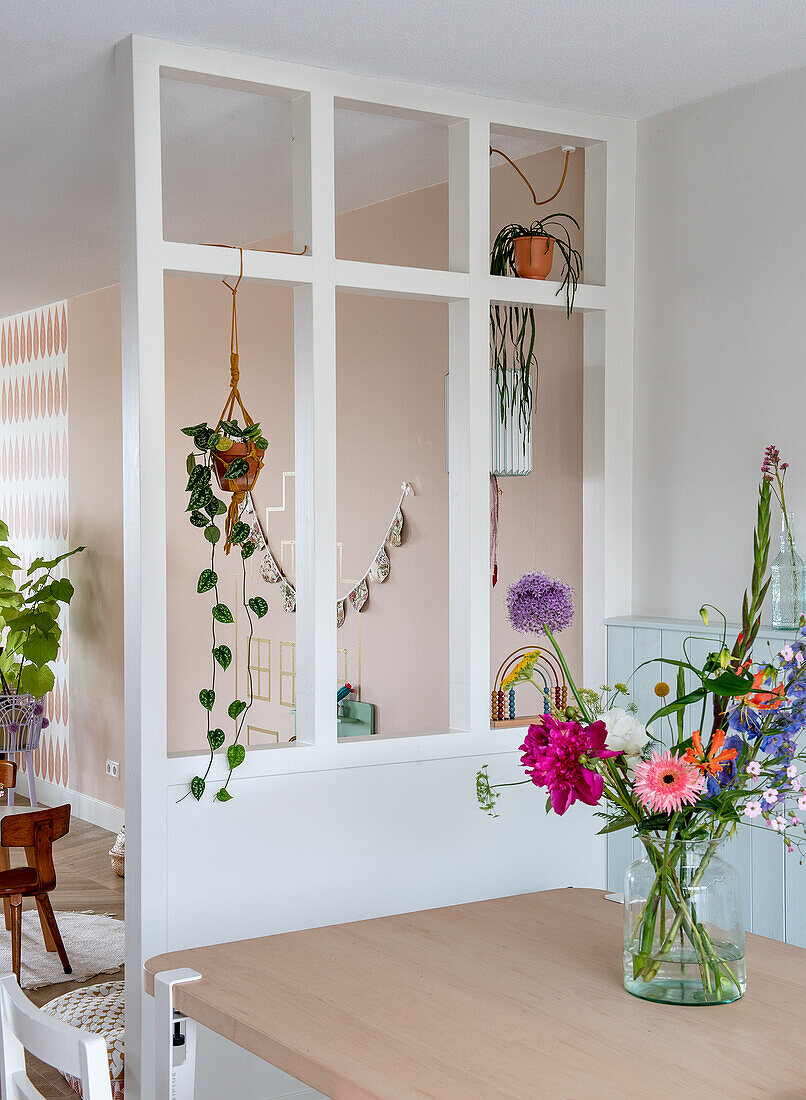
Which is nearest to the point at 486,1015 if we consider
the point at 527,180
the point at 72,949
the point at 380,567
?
the point at 527,180

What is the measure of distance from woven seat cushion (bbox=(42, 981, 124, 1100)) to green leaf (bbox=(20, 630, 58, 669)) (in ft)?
11.7

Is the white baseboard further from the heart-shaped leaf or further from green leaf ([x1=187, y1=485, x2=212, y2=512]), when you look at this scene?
green leaf ([x1=187, y1=485, x2=212, y2=512])

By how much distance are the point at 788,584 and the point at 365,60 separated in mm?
1605

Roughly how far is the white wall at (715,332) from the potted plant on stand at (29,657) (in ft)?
13.5

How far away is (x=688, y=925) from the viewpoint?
1.72 meters

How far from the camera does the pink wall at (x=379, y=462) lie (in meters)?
3.71

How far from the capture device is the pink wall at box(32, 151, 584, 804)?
3.71 meters

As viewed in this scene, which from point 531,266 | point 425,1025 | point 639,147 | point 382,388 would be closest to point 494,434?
point 531,266

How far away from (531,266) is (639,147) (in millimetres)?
505

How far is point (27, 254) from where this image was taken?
5266mm

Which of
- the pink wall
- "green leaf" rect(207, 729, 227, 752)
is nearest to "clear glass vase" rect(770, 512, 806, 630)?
the pink wall

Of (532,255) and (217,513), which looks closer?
(217,513)

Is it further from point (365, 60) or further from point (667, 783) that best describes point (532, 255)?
point (667, 783)

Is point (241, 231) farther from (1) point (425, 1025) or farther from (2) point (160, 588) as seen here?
(1) point (425, 1025)
